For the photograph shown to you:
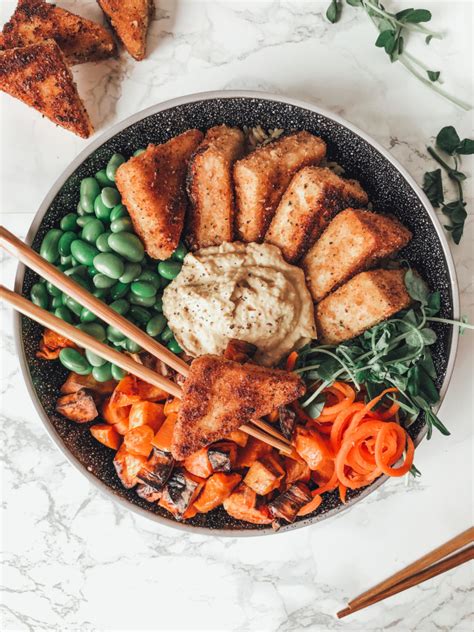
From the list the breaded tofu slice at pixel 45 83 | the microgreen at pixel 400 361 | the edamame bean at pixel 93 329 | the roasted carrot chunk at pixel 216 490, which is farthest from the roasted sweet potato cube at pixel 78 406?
the breaded tofu slice at pixel 45 83

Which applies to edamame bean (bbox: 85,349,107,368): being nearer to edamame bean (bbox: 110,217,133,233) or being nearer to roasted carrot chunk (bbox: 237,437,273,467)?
edamame bean (bbox: 110,217,133,233)

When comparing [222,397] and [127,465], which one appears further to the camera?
[127,465]

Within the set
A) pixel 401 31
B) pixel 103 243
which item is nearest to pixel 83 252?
pixel 103 243

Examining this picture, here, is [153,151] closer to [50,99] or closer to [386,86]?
[50,99]

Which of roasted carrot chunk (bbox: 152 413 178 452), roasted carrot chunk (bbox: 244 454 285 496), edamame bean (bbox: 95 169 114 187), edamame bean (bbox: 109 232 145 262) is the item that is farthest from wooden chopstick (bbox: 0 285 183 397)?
edamame bean (bbox: 95 169 114 187)

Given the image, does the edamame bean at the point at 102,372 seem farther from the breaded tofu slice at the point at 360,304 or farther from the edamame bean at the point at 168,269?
the breaded tofu slice at the point at 360,304

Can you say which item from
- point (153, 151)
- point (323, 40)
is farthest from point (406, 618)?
point (323, 40)

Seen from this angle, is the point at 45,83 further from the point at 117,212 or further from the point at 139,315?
the point at 139,315
